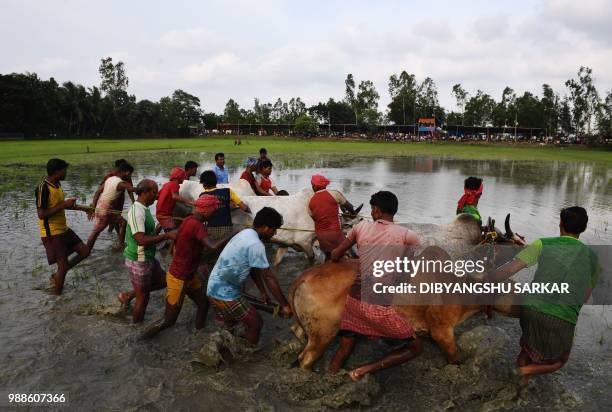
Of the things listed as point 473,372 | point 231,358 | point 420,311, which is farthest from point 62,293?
point 473,372

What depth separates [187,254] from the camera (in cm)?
486

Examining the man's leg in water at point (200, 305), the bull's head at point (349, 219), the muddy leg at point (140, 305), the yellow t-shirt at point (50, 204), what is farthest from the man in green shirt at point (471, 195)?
the yellow t-shirt at point (50, 204)

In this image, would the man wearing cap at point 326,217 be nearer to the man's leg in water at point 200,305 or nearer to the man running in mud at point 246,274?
the man's leg in water at point 200,305

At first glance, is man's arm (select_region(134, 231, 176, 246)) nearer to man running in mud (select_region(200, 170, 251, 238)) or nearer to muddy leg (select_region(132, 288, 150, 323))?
muddy leg (select_region(132, 288, 150, 323))

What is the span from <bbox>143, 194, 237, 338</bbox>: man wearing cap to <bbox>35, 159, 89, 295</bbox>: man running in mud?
221 centimetres

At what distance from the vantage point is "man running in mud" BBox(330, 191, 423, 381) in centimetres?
398

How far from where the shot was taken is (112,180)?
27.6 ft

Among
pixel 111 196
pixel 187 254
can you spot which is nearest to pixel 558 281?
pixel 187 254

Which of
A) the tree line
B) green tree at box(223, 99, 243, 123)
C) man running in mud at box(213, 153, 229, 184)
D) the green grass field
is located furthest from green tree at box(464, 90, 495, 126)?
man running in mud at box(213, 153, 229, 184)

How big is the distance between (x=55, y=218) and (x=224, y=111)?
99.5 meters

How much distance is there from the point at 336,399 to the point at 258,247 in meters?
1.57

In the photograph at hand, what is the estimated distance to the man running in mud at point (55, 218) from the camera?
6082mm

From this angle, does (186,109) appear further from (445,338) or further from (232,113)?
(445,338)

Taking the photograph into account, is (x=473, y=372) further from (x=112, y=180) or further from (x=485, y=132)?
(x=485, y=132)
